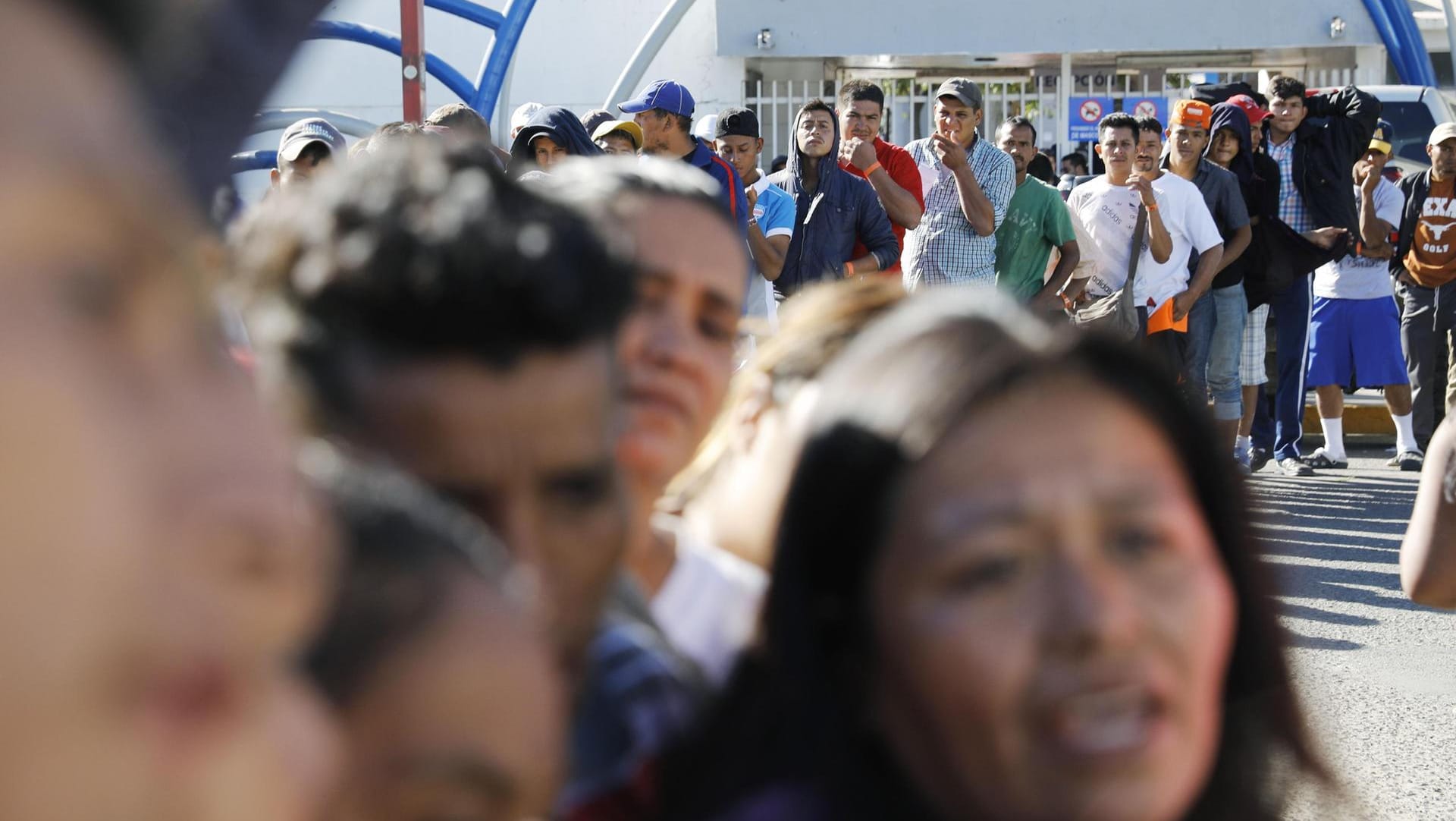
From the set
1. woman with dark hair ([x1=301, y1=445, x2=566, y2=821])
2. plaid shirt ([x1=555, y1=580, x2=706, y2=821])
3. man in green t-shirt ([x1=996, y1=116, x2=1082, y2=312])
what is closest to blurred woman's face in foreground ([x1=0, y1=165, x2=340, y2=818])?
woman with dark hair ([x1=301, y1=445, x2=566, y2=821])

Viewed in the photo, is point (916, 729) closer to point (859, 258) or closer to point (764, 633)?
point (764, 633)

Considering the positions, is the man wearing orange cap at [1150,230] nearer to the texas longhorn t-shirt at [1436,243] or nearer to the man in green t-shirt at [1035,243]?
the man in green t-shirt at [1035,243]

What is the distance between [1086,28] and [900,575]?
719 inches

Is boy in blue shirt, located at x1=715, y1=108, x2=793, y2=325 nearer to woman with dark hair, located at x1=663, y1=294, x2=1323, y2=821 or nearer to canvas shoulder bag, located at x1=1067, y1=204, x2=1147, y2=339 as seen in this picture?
canvas shoulder bag, located at x1=1067, y1=204, x2=1147, y2=339

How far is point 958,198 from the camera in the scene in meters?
7.35

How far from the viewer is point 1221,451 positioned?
53.5 inches

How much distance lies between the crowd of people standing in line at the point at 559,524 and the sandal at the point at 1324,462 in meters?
7.54

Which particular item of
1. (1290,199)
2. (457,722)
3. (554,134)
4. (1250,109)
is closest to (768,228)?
(554,134)

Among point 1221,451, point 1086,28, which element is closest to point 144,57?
point 1221,451

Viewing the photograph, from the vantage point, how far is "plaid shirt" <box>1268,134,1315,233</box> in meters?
8.64

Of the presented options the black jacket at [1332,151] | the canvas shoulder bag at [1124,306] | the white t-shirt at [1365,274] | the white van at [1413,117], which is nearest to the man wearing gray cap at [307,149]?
the canvas shoulder bag at [1124,306]

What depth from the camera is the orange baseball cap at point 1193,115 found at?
7957mm

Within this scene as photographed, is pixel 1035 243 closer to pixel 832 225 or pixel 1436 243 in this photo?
pixel 832 225

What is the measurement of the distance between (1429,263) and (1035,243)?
108 inches
